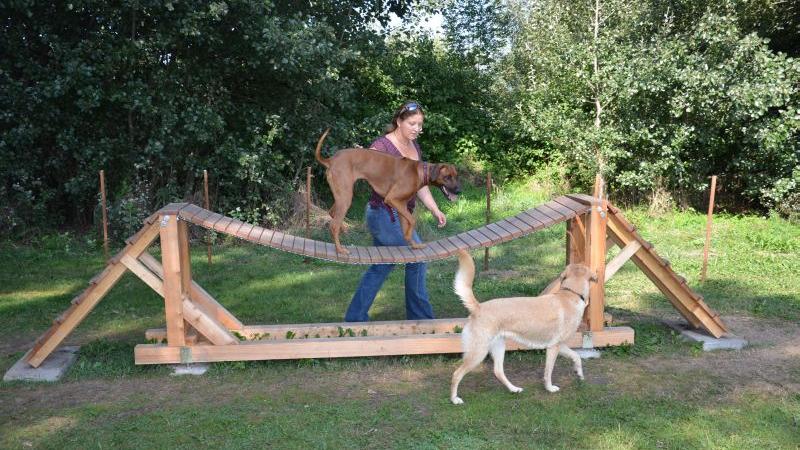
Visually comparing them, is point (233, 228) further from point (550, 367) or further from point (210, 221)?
point (550, 367)

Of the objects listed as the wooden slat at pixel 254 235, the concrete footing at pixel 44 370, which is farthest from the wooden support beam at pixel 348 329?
the wooden slat at pixel 254 235

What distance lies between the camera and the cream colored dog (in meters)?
4.22

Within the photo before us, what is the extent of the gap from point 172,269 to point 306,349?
3.87ft

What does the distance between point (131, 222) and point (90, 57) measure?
2.50m

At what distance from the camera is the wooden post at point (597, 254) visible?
5145mm

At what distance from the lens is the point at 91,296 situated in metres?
4.80

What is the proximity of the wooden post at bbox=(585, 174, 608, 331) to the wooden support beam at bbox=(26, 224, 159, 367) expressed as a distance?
3399 millimetres

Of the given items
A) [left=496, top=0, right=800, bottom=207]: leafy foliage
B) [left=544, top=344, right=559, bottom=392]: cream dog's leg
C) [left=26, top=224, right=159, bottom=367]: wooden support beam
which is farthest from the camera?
[left=496, top=0, right=800, bottom=207]: leafy foliage

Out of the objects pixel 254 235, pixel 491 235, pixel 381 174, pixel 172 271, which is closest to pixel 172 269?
pixel 172 271

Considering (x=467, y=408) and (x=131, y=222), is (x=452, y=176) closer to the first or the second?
(x=467, y=408)

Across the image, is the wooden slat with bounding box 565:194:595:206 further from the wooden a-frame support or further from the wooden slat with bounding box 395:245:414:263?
the wooden slat with bounding box 395:245:414:263

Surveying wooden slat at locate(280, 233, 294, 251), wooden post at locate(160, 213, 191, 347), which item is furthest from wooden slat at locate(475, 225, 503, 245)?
wooden post at locate(160, 213, 191, 347)

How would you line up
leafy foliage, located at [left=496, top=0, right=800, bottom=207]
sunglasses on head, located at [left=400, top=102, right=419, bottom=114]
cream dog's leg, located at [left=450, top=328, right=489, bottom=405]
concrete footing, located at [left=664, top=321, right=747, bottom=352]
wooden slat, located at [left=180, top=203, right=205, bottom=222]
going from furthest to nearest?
1. leafy foliage, located at [left=496, top=0, right=800, bottom=207]
2. concrete footing, located at [left=664, top=321, right=747, bottom=352]
3. sunglasses on head, located at [left=400, top=102, right=419, bottom=114]
4. wooden slat, located at [left=180, top=203, right=205, bottom=222]
5. cream dog's leg, located at [left=450, top=328, right=489, bottom=405]

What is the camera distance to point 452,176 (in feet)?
16.4
